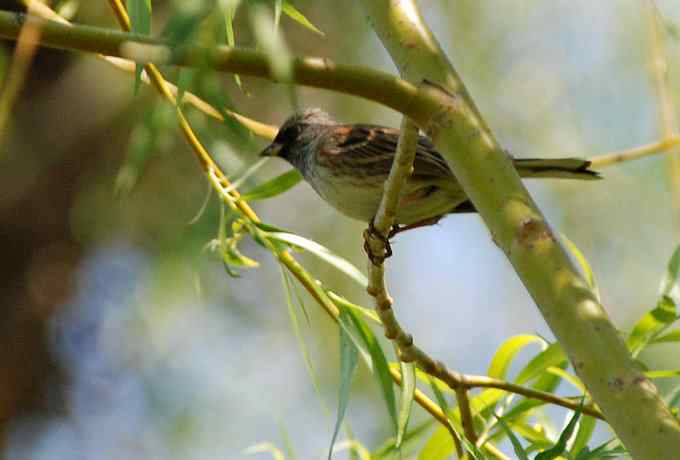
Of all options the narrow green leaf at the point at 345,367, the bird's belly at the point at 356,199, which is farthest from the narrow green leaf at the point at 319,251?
the bird's belly at the point at 356,199

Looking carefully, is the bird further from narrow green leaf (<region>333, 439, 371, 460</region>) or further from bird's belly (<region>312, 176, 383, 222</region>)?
narrow green leaf (<region>333, 439, 371, 460</region>)

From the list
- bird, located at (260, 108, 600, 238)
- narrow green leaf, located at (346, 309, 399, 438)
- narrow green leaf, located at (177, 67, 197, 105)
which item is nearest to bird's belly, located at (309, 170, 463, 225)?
bird, located at (260, 108, 600, 238)

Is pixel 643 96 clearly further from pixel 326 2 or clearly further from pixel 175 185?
pixel 175 185

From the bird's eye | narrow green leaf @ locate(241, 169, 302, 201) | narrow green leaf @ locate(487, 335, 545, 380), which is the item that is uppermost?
the bird's eye

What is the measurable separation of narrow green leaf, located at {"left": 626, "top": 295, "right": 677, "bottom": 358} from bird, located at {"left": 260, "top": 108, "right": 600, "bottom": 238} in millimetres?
454

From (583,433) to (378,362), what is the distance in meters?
0.47

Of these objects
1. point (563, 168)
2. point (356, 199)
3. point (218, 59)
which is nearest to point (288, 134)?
point (356, 199)

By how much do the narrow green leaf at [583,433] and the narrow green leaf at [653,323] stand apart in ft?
0.54

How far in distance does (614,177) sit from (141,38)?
3.51 meters

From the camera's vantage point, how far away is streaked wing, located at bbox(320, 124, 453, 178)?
9.61 feet

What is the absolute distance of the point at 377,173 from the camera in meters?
3.17

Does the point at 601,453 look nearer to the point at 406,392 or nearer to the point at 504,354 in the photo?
the point at 406,392

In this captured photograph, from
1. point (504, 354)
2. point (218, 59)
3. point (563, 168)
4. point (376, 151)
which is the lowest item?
point (218, 59)

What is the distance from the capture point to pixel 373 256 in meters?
2.05
